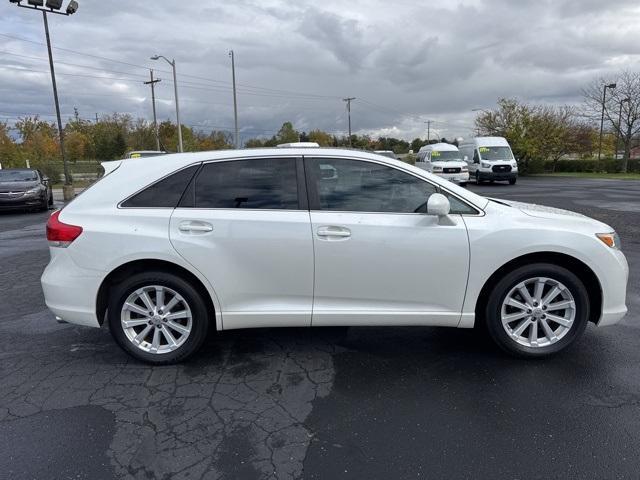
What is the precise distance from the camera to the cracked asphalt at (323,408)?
251cm

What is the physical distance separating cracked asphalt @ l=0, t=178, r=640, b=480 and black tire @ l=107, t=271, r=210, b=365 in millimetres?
105

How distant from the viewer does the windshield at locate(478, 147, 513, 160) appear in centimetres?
2536

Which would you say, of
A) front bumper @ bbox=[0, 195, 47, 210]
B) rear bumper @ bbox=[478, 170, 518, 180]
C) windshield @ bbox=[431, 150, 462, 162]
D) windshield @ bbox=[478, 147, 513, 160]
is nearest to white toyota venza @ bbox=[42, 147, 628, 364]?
front bumper @ bbox=[0, 195, 47, 210]

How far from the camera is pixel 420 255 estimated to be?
11.2ft

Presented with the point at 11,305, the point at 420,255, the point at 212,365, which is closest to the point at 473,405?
the point at 420,255

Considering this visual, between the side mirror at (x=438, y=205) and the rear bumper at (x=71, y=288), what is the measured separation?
253cm

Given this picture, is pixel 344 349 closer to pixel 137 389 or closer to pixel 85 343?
pixel 137 389

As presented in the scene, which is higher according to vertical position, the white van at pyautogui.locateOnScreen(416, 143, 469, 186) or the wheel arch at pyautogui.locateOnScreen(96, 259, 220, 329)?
the white van at pyautogui.locateOnScreen(416, 143, 469, 186)

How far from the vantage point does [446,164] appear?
23.9m

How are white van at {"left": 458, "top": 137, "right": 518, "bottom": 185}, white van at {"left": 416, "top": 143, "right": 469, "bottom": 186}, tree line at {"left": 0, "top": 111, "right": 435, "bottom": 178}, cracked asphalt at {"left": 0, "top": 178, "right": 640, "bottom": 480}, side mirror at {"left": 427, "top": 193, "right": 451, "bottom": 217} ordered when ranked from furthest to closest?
1. tree line at {"left": 0, "top": 111, "right": 435, "bottom": 178}
2. white van at {"left": 458, "top": 137, "right": 518, "bottom": 185}
3. white van at {"left": 416, "top": 143, "right": 469, "bottom": 186}
4. side mirror at {"left": 427, "top": 193, "right": 451, "bottom": 217}
5. cracked asphalt at {"left": 0, "top": 178, "right": 640, "bottom": 480}

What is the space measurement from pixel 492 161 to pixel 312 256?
79.3 ft

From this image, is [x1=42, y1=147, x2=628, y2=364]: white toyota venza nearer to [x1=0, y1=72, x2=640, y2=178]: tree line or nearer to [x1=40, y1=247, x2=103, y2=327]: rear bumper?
[x1=40, y1=247, x2=103, y2=327]: rear bumper

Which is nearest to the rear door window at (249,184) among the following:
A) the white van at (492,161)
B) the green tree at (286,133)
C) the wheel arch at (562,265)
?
the wheel arch at (562,265)

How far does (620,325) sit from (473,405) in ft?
7.27
